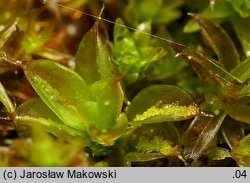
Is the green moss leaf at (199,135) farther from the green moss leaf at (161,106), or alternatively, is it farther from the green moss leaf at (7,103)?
the green moss leaf at (7,103)

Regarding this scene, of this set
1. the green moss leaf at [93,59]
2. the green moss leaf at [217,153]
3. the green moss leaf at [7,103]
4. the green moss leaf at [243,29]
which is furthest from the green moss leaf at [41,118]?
the green moss leaf at [243,29]

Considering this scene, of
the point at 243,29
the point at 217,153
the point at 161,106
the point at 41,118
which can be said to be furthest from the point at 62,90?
the point at 243,29

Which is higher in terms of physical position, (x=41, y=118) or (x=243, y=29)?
(x=243, y=29)

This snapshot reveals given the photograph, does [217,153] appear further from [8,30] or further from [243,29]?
[8,30]

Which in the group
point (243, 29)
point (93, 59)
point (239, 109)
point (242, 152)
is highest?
point (243, 29)
